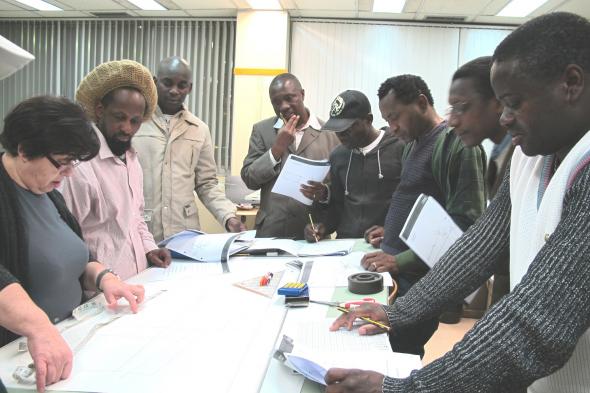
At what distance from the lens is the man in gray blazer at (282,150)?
102 inches

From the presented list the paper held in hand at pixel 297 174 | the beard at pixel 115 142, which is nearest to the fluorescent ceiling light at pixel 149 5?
the paper held in hand at pixel 297 174

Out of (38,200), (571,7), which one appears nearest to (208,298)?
(38,200)

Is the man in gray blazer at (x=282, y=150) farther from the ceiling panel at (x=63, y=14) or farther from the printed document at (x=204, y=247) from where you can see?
the ceiling panel at (x=63, y=14)

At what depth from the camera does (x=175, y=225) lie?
259 centimetres

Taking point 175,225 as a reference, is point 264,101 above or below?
above

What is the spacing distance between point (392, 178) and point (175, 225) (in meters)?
1.21

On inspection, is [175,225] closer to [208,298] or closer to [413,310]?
[208,298]

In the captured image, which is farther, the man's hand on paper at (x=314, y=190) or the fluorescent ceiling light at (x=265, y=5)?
the fluorescent ceiling light at (x=265, y=5)

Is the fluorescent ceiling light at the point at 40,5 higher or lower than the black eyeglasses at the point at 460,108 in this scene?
higher

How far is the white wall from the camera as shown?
554cm

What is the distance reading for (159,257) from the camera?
1.85m

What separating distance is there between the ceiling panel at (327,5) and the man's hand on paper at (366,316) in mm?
4382

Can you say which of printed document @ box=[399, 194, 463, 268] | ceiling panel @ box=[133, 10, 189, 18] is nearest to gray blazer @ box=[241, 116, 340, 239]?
printed document @ box=[399, 194, 463, 268]

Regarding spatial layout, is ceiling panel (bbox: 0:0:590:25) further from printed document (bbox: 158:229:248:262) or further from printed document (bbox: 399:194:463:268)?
printed document (bbox: 399:194:463:268)
